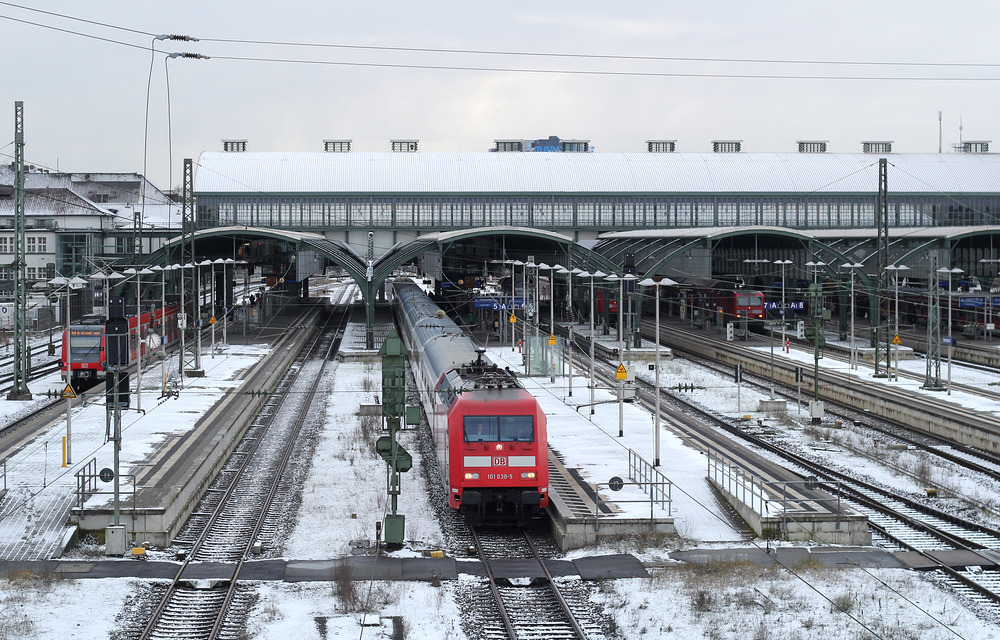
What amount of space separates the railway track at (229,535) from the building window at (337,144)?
203 ft

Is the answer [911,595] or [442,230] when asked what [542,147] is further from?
[911,595]

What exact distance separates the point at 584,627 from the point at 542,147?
9584 centimetres

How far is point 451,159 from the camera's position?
301 ft

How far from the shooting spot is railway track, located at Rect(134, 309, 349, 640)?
56.6ft

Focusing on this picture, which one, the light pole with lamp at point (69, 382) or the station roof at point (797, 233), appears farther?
the station roof at point (797, 233)

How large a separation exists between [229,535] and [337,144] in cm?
8194

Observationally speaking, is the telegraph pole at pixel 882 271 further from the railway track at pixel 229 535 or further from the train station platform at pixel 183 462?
the train station platform at pixel 183 462

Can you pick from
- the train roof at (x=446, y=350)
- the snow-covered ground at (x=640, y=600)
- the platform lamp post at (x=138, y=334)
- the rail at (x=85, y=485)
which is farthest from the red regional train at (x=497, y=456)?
the platform lamp post at (x=138, y=334)

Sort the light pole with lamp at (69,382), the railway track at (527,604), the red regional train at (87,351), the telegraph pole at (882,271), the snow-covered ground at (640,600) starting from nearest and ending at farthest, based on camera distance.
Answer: the snow-covered ground at (640,600)
the railway track at (527,604)
the light pole with lamp at (69,382)
the red regional train at (87,351)
the telegraph pole at (882,271)

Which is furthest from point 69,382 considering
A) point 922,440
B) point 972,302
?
point 972,302

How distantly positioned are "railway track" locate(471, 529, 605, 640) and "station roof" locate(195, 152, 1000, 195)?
6806cm

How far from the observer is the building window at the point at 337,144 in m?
100

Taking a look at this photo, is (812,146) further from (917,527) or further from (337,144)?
(917,527)

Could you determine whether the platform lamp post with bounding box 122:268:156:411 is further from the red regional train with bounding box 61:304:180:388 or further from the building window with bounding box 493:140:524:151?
the building window with bounding box 493:140:524:151
